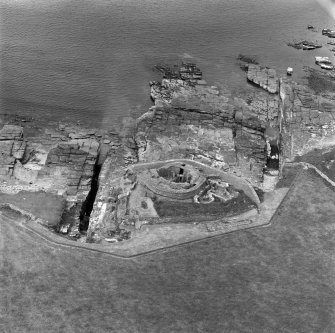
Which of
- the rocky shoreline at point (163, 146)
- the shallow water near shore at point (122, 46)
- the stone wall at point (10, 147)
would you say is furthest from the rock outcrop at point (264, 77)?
the stone wall at point (10, 147)

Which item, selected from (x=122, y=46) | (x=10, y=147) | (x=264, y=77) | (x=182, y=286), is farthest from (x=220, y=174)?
(x=122, y=46)

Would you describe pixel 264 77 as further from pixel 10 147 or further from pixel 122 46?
pixel 10 147

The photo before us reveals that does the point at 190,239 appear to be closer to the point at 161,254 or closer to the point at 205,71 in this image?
the point at 161,254

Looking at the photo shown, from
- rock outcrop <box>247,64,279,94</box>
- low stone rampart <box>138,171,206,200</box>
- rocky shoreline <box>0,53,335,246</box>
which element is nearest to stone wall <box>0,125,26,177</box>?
rocky shoreline <box>0,53,335,246</box>

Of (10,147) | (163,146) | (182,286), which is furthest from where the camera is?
(163,146)

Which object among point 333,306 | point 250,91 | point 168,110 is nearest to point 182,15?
point 250,91

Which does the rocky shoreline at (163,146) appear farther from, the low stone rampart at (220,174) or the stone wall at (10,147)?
the low stone rampart at (220,174)
